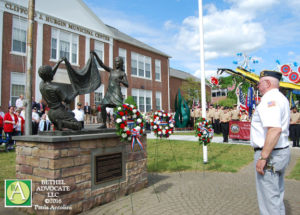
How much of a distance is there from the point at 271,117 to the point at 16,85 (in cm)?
1795

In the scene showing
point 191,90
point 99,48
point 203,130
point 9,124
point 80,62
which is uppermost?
point 99,48

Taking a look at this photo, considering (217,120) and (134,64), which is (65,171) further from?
(134,64)

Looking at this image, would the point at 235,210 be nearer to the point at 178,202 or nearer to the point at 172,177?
the point at 178,202

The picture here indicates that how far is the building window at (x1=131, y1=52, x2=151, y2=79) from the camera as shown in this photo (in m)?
26.8

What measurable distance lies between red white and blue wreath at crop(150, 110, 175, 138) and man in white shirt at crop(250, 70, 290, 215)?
2679 mm

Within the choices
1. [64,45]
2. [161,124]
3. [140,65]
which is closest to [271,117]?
[161,124]

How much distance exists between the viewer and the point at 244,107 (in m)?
17.7

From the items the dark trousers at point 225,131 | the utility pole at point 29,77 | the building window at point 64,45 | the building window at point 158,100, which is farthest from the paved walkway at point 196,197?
the building window at point 158,100

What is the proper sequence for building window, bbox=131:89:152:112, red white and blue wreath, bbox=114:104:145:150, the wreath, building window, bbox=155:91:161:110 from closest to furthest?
1. red white and blue wreath, bbox=114:104:145:150
2. the wreath
3. building window, bbox=131:89:152:112
4. building window, bbox=155:91:161:110

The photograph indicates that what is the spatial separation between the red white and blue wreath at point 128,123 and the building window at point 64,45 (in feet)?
53.9

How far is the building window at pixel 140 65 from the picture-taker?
26.8 meters

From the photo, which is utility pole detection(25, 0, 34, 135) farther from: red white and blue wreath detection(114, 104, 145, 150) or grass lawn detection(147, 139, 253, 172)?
red white and blue wreath detection(114, 104, 145, 150)

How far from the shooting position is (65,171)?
13.2 feet

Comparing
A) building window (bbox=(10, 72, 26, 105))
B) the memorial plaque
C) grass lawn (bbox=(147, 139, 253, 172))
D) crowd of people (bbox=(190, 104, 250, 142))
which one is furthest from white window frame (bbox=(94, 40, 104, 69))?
the memorial plaque
